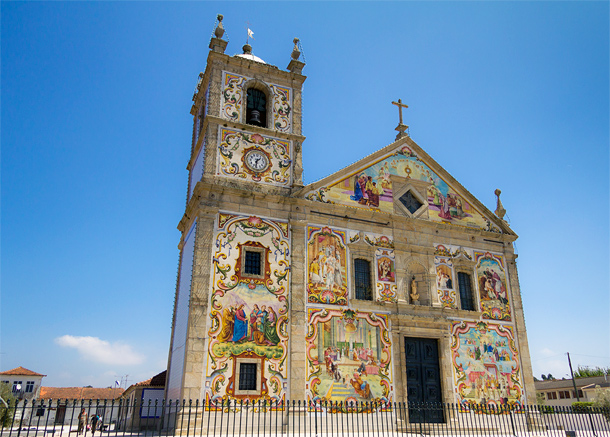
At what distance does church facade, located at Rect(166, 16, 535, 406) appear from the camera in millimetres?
15461

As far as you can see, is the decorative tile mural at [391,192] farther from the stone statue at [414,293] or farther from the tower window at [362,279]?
the stone statue at [414,293]

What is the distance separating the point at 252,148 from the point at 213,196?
8.72 feet

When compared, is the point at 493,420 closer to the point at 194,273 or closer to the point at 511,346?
the point at 511,346

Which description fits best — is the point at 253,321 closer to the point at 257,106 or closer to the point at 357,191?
the point at 357,191

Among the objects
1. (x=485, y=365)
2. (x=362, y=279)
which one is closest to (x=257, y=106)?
(x=362, y=279)

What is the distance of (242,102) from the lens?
18.9 m

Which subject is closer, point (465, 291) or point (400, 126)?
point (465, 291)

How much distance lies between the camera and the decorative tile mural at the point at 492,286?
1955 cm

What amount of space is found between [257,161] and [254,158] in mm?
154

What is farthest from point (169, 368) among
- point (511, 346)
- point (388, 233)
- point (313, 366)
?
point (511, 346)

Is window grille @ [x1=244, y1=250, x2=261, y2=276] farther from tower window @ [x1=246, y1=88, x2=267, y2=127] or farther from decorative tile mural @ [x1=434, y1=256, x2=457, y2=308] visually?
decorative tile mural @ [x1=434, y1=256, x2=457, y2=308]

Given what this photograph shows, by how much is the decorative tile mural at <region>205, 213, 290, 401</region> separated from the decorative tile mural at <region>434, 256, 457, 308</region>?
20.2 ft

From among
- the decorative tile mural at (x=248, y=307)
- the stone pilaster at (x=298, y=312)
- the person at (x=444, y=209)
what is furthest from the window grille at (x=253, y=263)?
the person at (x=444, y=209)

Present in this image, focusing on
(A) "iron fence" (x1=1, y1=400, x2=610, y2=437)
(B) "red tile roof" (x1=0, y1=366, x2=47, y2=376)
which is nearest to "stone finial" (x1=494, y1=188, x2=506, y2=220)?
(A) "iron fence" (x1=1, y1=400, x2=610, y2=437)
